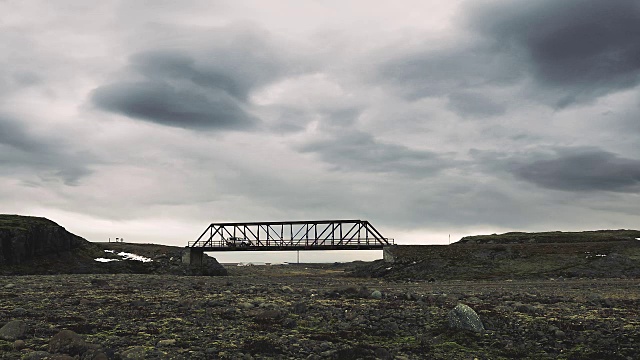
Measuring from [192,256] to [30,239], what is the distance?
23854 millimetres

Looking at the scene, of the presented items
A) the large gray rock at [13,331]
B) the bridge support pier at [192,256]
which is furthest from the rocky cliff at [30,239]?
the large gray rock at [13,331]

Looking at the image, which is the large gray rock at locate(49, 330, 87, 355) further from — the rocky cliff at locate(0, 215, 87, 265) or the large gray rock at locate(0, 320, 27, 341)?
the rocky cliff at locate(0, 215, 87, 265)

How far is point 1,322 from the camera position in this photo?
1273cm

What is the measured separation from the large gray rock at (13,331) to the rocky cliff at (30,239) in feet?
155

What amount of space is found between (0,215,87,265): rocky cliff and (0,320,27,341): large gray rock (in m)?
47.2

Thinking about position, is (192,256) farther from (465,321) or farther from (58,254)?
(465,321)

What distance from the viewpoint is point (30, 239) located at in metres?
55.5

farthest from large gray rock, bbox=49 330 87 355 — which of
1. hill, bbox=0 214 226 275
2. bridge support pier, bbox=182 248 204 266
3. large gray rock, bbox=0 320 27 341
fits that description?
bridge support pier, bbox=182 248 204 266

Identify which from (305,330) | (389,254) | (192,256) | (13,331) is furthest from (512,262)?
(13,331)

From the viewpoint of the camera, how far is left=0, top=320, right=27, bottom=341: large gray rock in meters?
11.0

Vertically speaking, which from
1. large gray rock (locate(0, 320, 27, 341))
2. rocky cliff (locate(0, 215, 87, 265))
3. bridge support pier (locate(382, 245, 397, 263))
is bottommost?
large gray rock (locate(0, 320, 27, 341))

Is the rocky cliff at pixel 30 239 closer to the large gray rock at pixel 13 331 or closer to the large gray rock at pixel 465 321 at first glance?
the large gray rock at pixel 13 331

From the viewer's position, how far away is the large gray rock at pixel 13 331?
11.0m

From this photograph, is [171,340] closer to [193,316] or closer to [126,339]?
[126,339]
